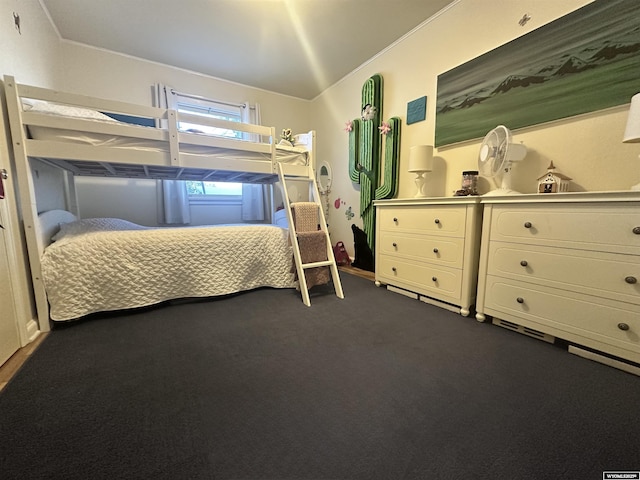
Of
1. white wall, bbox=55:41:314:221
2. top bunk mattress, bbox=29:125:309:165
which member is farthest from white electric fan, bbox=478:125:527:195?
white wall, bbox=55:41:314:221

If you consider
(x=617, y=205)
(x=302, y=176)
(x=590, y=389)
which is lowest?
(x=590, y=389)

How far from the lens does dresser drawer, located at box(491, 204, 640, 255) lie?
46.5 inches

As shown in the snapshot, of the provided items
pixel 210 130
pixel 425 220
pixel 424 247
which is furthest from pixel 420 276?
pixel 210 130

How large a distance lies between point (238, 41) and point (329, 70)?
117 cm

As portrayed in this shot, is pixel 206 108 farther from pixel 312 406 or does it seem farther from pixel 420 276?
pixel 312 406

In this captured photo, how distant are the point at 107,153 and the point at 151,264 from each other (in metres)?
0.79

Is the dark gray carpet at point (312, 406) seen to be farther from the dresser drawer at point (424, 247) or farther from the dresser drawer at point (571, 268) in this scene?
the dresser drawer at point (424, 247)

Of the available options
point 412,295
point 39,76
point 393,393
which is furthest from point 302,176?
point 39,76

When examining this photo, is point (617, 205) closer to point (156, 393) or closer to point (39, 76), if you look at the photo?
point (156, 393)

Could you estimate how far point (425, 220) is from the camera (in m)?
2.08

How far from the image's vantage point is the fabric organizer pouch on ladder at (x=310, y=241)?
2219 millimetres

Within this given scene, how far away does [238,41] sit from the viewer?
2734mm

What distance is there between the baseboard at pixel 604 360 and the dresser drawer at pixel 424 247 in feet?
2.36

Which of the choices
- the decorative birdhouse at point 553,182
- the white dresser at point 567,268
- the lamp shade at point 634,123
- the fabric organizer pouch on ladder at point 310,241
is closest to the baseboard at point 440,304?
the white dresser at point 567,268
